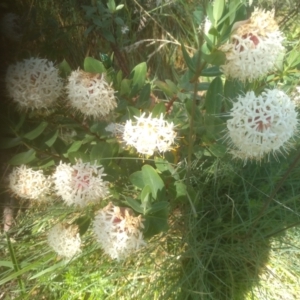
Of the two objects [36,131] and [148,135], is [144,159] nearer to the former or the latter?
[148,135]

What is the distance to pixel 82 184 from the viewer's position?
0.93m

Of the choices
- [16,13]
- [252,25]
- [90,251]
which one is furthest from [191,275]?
[16,13]

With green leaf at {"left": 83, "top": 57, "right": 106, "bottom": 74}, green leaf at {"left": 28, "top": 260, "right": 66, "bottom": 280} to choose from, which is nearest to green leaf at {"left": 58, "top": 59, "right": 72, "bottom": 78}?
green leaf at {"left": 83, "top": 57, "right": 106, "bottom": 74}

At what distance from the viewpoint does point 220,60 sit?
2.56 feet

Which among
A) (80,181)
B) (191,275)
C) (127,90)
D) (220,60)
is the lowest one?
(191,275)

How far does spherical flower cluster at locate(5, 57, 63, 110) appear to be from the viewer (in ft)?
3.12

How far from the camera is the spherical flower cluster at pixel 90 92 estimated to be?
896 millimetres

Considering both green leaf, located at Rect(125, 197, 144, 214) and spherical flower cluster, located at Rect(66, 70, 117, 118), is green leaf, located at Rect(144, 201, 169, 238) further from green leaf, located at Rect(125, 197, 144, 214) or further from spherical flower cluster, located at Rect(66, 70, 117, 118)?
spherical flower cluster, located at Rect(66, 70, 117, 118)

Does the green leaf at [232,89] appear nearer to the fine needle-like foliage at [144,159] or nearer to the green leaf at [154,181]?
the fine needle-like foliage at [144,159]

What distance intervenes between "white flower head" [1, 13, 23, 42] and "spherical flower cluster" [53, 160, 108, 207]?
382 mm

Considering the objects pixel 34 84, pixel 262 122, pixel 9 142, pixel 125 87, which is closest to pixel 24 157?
→ pixel 9 142

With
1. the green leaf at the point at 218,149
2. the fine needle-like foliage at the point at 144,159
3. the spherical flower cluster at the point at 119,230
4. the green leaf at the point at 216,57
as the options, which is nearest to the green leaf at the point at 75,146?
the fine needle-like foliage at the point at 144,159

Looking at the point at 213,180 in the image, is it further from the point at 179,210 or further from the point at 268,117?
the point at 268,117

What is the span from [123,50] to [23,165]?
50 cm
